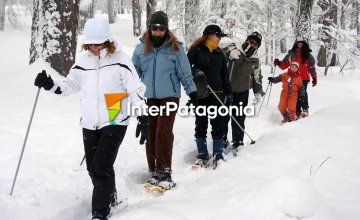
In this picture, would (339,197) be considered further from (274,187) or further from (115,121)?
(115,121)

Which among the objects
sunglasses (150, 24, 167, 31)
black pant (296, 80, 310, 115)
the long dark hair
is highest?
sunglasses (150, 24, 167, 31)

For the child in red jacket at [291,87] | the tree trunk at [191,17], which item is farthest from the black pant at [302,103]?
the tree trunk at [191,17]

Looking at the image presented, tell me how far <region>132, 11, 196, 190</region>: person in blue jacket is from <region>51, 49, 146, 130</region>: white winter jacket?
3.17 ft

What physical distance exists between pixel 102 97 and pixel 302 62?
673 centimetres

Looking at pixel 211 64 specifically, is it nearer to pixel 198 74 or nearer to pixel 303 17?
pixel 198 74

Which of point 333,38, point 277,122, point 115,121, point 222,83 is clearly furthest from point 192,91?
point 333,38

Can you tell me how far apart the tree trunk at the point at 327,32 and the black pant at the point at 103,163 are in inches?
692

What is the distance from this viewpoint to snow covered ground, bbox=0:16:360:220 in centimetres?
369

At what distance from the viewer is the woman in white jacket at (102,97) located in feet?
13.7

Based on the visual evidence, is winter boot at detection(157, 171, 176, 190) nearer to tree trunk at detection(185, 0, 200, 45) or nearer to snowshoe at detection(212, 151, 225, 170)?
snowshoe at detection(212, 151, 225, 170)

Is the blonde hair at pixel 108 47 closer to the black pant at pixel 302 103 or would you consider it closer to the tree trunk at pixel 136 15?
the black pant at pixel 302 103

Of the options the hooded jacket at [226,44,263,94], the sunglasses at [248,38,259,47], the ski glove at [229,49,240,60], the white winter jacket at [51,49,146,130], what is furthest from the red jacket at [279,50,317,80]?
the white winter jacket at [51,49,146,130]

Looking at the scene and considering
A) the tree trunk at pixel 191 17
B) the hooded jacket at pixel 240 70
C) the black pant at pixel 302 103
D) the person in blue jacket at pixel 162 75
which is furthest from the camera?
the tree trunk at pixel 191 17

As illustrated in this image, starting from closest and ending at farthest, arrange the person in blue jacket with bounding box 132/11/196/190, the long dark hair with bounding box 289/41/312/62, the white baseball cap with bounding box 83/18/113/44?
the white baseball cap with bounding box 83/18/113/44, the person in blue jacket with bounding box 132/11/196/190, the long dark hair with bounding box 289/41/312/62
